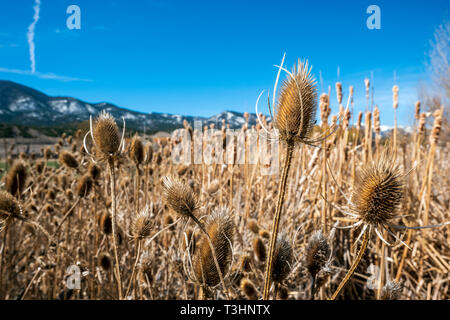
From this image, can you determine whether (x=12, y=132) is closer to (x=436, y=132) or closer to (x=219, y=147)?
(x=219, y=147)

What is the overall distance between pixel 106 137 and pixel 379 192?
3.64ft

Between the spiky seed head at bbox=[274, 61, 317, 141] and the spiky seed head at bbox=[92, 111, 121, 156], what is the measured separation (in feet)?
2.57

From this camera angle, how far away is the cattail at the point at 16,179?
171cm

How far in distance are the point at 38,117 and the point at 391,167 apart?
12865 cm

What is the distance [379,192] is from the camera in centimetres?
84

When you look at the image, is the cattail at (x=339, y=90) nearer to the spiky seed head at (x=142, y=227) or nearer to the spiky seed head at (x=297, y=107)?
the spiky seed head at (x=297, y=107)

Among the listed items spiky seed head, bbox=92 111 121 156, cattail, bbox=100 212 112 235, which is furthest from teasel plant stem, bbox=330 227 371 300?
cattail, bbox=100 212 112 235

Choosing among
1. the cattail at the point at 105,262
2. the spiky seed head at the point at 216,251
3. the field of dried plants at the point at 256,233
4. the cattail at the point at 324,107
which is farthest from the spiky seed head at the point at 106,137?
the cattail at the point at 324,107

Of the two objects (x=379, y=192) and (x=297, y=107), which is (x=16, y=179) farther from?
(x=379, y=192)

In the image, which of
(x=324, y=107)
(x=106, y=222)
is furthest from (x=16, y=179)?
(x=324, y=107)

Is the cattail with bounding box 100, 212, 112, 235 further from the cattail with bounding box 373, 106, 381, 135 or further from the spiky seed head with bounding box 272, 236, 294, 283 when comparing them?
the cattail with bounding box 373, 106, 381, 135

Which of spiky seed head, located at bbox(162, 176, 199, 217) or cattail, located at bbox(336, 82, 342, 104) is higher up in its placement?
cattail, located at bbox(336, 82, 342, 104)

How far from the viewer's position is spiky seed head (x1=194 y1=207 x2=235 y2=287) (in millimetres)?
1008
